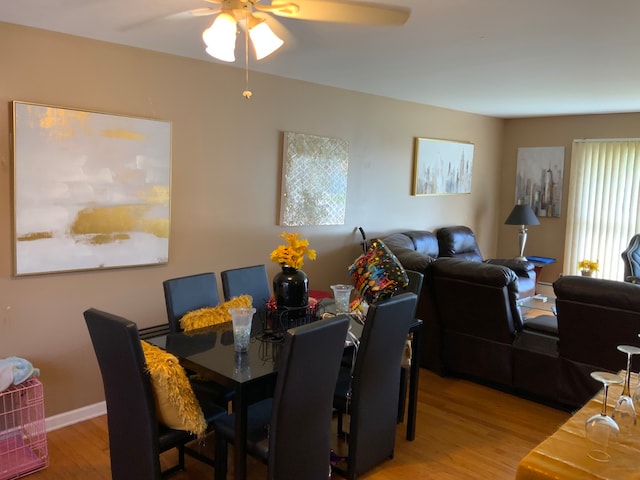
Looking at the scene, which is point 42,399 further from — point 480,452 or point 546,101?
point 546,101

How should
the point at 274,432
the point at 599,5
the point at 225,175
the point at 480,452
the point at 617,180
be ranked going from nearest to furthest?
the point at 274,432
the point at 599,5
the point at 480,452
the point at 225,175
the point at 617,180

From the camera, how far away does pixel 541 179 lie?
22.5 ft

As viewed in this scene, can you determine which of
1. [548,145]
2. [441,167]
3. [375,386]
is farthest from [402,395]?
[548,145]

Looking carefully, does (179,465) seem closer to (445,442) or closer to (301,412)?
(301,412)

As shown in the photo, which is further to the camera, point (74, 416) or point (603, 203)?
point (603, 203)

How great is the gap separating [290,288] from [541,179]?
5183 mm

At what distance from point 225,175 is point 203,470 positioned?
2.09m

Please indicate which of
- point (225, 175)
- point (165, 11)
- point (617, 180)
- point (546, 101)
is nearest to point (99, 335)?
point (165, 11)

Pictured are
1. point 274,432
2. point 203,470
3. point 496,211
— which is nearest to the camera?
point 274,432

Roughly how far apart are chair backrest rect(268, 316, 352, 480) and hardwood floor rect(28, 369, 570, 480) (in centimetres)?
67

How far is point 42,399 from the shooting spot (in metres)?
2.93

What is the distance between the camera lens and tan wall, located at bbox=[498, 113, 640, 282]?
6230 mm

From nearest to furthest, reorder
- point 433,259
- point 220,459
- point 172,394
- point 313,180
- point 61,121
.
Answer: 1. point 172,394
2. point 220,459
3. point 61,121
4. point 433,259
5. point 313,180

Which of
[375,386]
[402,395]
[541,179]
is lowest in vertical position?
[402,395]
